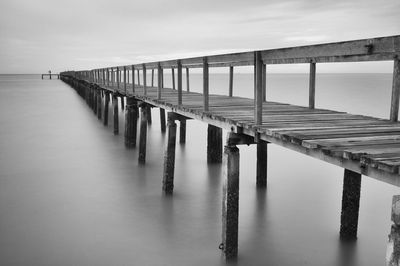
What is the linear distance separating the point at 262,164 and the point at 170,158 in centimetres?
204

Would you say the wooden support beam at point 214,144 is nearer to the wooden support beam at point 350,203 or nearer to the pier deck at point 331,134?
the pier deck at point 331,134

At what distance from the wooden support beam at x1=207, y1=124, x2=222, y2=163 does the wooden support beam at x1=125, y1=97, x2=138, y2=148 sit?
2908 millimetres

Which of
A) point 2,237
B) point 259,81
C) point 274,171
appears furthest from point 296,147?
point 274,171

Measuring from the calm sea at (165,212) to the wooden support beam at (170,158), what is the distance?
28 cm

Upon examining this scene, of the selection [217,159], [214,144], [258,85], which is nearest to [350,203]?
[258,85]

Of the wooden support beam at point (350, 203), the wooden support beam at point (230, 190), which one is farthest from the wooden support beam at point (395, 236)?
the wooden support beam at point (350, 203)

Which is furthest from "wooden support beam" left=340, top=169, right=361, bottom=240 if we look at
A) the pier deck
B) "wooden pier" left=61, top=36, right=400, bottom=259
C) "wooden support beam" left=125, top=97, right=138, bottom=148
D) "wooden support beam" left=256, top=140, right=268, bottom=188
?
"wooden support beam" left=125, top=97, right=138, bottom=148

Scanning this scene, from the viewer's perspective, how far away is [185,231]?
659 centimetres

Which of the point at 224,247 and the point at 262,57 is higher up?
the point at 262,57

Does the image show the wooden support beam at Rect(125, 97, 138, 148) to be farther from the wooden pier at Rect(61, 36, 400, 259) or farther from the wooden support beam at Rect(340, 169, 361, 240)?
the wooden support beam at Rect(340, 169, 361, 240)

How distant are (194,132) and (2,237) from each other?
38.1 feet

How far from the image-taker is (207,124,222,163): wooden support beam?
1052 cm

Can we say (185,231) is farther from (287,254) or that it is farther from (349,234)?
(349,234)

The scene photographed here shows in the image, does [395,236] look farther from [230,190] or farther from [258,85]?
[230,190]
